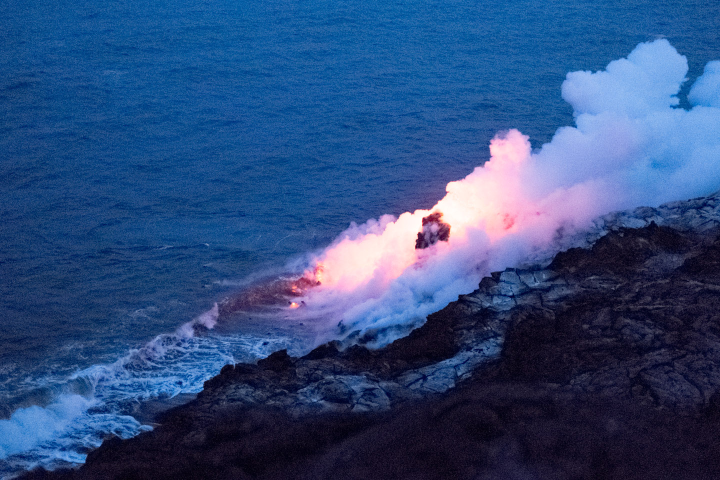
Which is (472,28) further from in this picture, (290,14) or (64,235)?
(64,235)

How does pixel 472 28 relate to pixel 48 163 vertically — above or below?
above

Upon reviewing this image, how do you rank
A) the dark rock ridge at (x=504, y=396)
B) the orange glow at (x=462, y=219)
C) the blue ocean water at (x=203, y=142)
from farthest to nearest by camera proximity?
the orange glow at (x=462, y=219), the blue ocean water at (x=203, y=142), the dark rock ridge at (x=504, y=396)

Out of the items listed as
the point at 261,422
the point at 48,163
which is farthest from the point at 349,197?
the point at 261,422

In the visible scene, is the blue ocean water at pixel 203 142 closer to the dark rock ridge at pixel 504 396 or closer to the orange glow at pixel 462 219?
the orange glow at pixel 462 219

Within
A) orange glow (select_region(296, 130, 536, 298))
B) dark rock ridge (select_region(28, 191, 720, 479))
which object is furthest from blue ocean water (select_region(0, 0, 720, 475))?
dark rock ridge (select_region(28, 191, 720, 479))

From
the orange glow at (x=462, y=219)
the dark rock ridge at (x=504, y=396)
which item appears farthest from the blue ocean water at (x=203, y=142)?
the dark rock ridge at (x=504, y=396)

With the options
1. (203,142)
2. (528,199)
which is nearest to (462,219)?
(528,199)

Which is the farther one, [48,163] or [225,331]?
[48,163]
